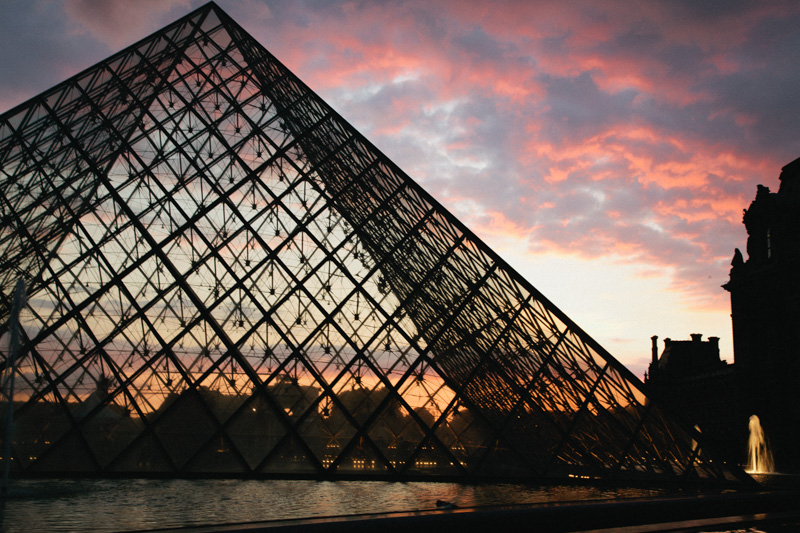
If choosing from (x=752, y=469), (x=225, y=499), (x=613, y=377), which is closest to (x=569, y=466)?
(x=613, y=377)

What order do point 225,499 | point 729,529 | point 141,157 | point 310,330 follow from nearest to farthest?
point 729,529
point 225,499
point 310,330
point 141,157

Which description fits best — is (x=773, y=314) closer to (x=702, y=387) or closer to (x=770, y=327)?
(x=770, y=327)

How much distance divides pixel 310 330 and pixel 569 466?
533 cm

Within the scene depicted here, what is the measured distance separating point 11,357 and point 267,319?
4444 mm

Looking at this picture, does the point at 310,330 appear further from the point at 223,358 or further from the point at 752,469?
the point at 752,469

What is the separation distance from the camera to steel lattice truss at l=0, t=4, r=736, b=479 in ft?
37.6

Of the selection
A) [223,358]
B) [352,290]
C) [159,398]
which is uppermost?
[352,290]

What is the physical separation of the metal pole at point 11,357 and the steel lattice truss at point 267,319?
158 mm

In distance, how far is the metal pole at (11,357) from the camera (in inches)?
416

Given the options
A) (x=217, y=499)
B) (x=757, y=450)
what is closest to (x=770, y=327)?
(x=757, y=450)

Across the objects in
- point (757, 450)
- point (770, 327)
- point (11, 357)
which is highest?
point (770, 327)

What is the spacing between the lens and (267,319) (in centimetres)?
1270

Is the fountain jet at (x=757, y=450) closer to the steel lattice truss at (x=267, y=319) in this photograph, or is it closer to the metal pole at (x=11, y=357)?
the steel lattice truss at (x=267, y=319)

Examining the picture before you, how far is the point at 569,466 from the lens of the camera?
39.9ft
